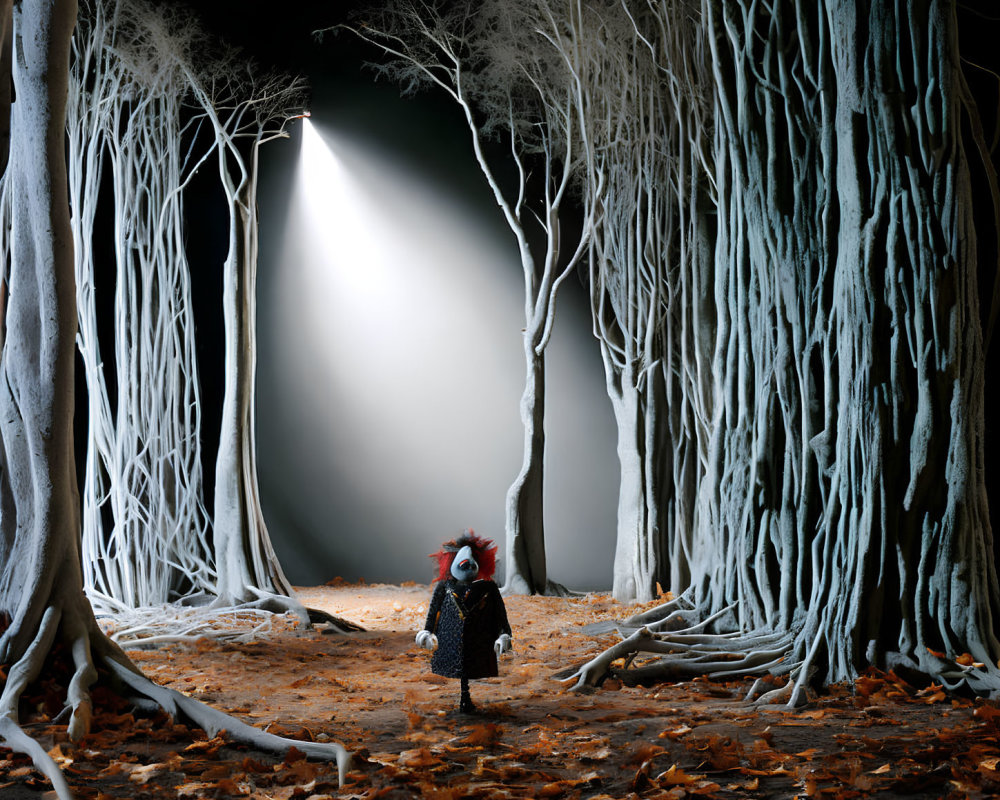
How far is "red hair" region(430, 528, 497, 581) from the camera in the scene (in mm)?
3000

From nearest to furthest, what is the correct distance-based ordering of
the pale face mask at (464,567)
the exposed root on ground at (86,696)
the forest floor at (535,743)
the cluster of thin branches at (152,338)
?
the forest floor at (535,743), the exposed root on ground at (86,696), the pale face mask at (464,567), the cluster of thin branches at (152,338)

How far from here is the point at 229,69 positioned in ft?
18.4

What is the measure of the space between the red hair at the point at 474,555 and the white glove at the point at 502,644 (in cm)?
21

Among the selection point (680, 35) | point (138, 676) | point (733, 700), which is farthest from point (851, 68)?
point (138, 676)

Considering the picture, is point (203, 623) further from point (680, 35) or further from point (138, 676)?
point (680, 35)

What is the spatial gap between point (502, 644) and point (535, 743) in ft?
1.50

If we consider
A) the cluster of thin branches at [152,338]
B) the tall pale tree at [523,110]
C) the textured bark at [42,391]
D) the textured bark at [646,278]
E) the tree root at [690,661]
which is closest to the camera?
the textured bark at [42,391]

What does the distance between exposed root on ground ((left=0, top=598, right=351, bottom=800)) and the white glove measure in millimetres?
678

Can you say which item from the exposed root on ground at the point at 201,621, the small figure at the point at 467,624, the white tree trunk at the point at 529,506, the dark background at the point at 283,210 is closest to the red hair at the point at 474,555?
the small figure at the point at 467,624

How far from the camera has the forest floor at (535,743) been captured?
1.98m

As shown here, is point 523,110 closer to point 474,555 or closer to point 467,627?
point 474,555

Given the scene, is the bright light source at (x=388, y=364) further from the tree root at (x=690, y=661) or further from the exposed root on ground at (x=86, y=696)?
the exposed root on ground at (x=86, y=696)

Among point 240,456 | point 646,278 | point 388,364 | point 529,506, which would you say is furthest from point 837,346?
point 388,364

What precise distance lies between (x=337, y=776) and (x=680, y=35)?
4.04 metres
